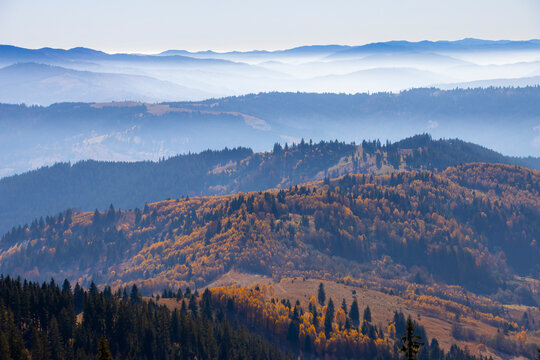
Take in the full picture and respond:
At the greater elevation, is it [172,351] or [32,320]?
[32,320]

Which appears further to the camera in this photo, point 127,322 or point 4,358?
point 127,322

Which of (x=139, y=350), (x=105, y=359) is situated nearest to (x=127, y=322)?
(x=139, y=350)

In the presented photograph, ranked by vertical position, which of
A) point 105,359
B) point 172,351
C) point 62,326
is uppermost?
point 105,359

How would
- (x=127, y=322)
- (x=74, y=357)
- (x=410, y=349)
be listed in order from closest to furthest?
(x=410, y=349)
(x=74, y=357)
(x=127, y=322)

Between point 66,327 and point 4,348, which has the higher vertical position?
point 4,348

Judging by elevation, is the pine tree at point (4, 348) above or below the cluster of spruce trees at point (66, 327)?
above

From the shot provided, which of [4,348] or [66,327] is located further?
[66,327]

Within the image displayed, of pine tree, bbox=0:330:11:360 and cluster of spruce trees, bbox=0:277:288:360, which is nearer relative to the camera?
pine tree, bbox=0:330:11:360

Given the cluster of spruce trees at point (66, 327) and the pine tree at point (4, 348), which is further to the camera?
the cluster of spruce trees at point (66, 327)

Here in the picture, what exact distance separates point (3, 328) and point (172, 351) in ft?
167

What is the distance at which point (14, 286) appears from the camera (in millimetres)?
193125

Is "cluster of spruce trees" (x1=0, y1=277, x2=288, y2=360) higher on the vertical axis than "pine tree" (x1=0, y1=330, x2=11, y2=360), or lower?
lower

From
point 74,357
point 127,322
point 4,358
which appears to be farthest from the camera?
point 127,322

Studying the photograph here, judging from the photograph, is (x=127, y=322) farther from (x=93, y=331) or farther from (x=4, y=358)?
(x=4, y=358)
